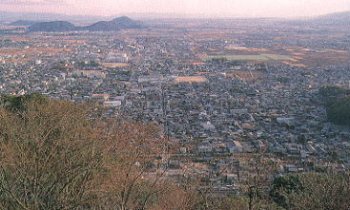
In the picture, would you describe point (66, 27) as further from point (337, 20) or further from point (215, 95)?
point (337, 20)

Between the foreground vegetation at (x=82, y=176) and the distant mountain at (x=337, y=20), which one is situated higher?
the foreground vegetation at (x=82, y=176)

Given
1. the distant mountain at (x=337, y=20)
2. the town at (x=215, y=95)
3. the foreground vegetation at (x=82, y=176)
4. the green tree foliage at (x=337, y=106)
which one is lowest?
the distant mountain at (x=337, y=20)

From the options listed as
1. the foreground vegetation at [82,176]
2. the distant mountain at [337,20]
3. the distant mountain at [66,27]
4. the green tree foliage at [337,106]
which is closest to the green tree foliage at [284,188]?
the foreground vegetation at [82,176]

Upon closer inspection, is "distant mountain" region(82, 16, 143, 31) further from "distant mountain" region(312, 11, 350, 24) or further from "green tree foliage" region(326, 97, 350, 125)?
"green tree foliage" region(326, 97, 350, 125)

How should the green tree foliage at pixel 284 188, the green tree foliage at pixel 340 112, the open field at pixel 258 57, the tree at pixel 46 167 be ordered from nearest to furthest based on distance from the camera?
the tree at pixel 46 167 < the green tree foliage at pixel 284 188 < the green tree foliage at pixel 340 112 < the open field at pixel 258 57

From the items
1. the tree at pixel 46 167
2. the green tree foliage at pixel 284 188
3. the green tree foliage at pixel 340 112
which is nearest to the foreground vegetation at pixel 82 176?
Result: the tree at pixel 46 167

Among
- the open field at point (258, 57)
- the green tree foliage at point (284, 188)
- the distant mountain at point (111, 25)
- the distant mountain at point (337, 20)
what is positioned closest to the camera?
the green tree foliage at point (284, 188)

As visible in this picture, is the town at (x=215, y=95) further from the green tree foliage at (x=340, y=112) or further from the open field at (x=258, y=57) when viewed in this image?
the green tree foliage at (x=340, y=112)

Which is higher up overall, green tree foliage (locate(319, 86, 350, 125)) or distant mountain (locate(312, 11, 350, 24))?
green tree foliage (locate(319, 86, 350, 125))

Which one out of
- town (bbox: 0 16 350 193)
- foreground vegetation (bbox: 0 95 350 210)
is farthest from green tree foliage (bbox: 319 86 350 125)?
foreground vegetation (bbox: 0 95 350 210)

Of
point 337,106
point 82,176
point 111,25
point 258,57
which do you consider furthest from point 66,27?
point 82,176

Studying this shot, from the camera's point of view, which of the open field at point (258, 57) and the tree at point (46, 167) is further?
the open field at point (258, 57)

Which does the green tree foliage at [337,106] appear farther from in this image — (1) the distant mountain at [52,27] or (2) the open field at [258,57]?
(1) the distant mountain at [52,27]
